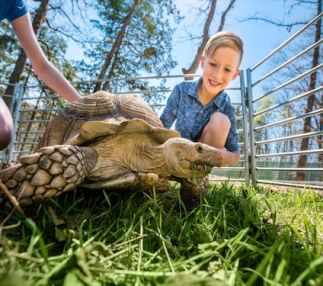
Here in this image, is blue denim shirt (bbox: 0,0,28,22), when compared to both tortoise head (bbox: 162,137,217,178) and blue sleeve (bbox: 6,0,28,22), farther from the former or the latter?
tortoise head (bbox: 162,137,217,178)

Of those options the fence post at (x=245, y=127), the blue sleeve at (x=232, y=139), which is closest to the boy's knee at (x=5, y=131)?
the blue sleeve at (x=232, y=139)

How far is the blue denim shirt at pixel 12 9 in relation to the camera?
91.0 inches

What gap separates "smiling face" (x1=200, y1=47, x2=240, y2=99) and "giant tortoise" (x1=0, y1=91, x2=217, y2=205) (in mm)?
942

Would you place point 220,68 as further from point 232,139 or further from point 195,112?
point 232,139

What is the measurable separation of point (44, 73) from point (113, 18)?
34.6 feet

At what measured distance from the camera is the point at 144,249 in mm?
1099

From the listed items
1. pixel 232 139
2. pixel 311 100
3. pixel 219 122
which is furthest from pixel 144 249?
pixel 311 100

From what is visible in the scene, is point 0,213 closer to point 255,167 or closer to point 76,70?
point 255,167

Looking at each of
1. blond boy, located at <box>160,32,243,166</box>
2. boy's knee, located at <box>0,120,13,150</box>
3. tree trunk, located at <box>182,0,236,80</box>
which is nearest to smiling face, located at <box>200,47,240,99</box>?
blond boy, located at <box>160,32,243,166</box>

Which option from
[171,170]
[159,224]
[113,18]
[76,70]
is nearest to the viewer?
[159,224]

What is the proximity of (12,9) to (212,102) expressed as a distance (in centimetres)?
174

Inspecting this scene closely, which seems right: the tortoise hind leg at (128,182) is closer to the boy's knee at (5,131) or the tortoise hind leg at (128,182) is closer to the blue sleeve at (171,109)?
the boy's knee at (5,131)

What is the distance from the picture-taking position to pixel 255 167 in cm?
468

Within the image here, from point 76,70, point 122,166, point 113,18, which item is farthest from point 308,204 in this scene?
point 76,70
